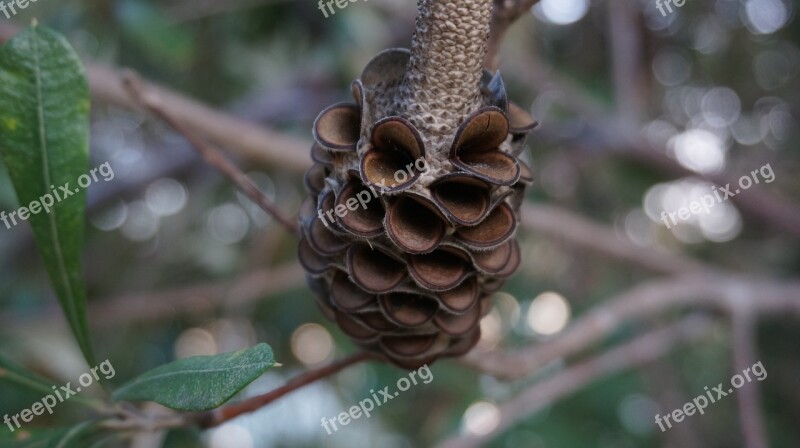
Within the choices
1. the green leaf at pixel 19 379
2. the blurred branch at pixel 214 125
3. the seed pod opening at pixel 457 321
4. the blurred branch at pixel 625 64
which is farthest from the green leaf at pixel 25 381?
the blurred branch at pixel 625 64

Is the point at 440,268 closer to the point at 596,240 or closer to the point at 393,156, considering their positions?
the point at 393,156

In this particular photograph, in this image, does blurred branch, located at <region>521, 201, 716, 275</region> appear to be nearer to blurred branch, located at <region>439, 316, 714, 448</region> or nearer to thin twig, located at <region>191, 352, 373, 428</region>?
blurred branch, located at <region>439, 316, 714, 448</region>

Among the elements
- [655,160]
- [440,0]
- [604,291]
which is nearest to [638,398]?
[604,291]

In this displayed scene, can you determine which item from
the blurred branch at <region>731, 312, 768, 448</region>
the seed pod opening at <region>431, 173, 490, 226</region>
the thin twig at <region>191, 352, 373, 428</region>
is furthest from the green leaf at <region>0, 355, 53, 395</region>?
the blurred branch at <region>731, 312, 768, 448</region>

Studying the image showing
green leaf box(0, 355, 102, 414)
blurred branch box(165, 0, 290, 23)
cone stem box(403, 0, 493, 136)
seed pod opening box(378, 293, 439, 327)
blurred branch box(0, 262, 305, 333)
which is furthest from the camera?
blurred branch box(165, 0, 290, 23)

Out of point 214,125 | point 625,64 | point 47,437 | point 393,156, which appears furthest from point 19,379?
point 625,64
